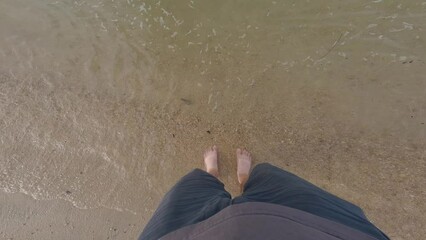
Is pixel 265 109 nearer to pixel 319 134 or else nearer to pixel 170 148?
pixel 319 134

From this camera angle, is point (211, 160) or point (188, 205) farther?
point (211, 160)

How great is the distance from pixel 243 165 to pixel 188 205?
70cm

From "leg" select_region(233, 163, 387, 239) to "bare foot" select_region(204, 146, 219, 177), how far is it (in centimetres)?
54

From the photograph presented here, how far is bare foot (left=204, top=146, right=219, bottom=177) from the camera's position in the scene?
6.54 feet

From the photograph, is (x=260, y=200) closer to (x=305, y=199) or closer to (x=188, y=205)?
(x=305, y=199)

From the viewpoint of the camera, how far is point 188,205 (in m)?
1.33

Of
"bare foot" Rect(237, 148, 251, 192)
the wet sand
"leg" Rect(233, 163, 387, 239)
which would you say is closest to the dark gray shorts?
"leg" Rect(233, 163, 387, 239)

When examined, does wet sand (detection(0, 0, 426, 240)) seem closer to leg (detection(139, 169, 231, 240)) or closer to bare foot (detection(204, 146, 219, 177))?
bare foot (detection(204, 146, 219, 177))

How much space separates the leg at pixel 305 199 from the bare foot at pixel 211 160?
543mm

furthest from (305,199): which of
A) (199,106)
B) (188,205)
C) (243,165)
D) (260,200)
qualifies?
(199,106)

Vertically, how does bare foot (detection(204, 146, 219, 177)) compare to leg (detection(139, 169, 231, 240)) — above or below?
below

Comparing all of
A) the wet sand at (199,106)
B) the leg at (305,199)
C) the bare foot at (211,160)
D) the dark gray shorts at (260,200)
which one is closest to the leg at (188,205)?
the dark gray shorts at (260,200)

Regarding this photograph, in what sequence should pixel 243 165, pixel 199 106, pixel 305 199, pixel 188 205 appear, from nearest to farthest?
pixel 305 199
pixel 188 205
pixel 243 165
pixel 199 106

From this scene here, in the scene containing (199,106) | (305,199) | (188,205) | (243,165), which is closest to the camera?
(305,199)
